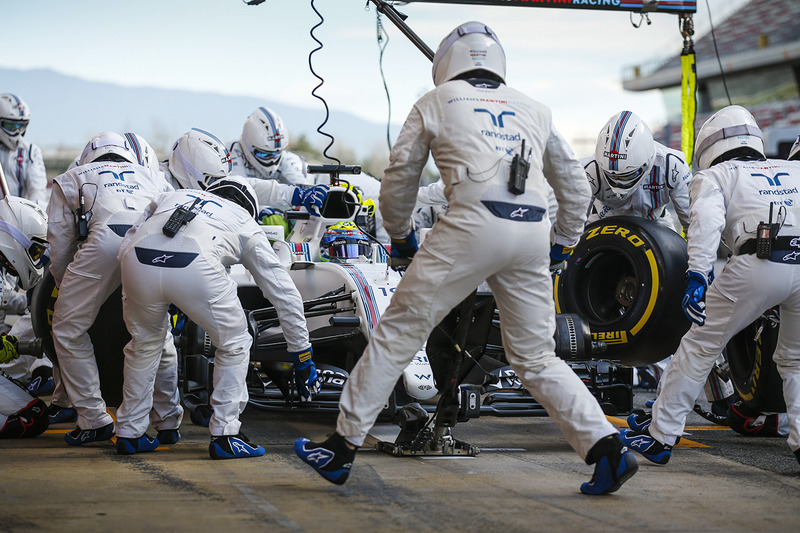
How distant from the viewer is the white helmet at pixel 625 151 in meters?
6.40

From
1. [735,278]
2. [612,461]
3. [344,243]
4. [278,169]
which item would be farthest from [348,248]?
[278,169]

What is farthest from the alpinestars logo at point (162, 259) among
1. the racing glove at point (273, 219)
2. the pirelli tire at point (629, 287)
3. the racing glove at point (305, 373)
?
the racing glove at point (273, 219)

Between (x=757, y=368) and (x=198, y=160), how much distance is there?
12.7 ft

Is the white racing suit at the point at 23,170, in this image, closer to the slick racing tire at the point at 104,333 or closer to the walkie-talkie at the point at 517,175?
the slick racing tire at the point at 104,333

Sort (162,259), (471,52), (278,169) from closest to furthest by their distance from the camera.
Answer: (471,52), (162,259), (278,169)

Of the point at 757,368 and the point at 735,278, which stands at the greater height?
the point at 735,278

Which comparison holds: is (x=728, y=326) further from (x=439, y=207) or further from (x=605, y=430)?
(x=439, y=207)

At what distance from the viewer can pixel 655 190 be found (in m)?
6.77

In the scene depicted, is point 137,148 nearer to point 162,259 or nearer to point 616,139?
point 162,259

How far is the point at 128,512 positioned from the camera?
11.5 ft

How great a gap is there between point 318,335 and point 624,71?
138 feet

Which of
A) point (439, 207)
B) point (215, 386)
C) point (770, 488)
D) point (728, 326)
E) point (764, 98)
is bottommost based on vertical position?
point (770, 488)

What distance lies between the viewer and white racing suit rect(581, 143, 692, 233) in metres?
6.73

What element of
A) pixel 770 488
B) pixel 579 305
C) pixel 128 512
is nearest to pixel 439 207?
pixel 579 305
